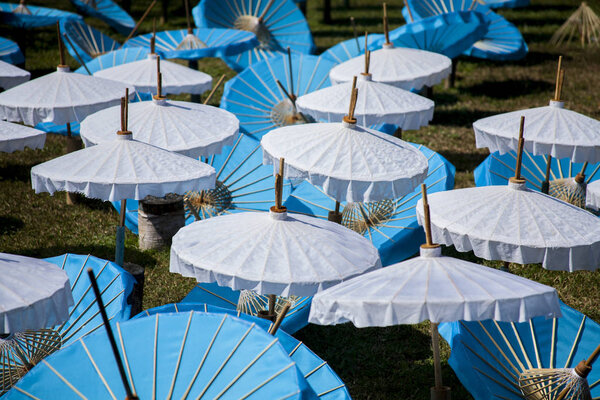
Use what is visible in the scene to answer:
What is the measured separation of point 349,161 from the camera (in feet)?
15.7

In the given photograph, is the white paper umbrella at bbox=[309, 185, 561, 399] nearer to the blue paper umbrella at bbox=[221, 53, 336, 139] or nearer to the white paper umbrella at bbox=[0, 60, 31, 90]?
the blue paper umbrella at bbox=[221, 53, 336, 139]

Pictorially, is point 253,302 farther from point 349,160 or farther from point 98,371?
point 98,371

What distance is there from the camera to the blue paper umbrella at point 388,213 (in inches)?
232

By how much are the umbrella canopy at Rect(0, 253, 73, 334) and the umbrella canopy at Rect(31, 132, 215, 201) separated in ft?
3.14

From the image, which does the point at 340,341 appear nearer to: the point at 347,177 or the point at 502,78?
the point at 347,177


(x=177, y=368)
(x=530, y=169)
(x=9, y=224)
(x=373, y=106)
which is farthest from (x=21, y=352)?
(x=530, y=169)

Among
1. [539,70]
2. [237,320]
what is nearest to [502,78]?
[539,70]

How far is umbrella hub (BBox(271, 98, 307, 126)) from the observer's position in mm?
8609

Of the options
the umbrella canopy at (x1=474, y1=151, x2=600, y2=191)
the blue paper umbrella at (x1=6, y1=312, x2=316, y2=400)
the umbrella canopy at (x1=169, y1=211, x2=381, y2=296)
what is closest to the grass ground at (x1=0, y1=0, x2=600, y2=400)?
the umbrella canopy at (x1=474, y1=151, x2=600, y2=191)

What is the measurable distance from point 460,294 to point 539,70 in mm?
11034

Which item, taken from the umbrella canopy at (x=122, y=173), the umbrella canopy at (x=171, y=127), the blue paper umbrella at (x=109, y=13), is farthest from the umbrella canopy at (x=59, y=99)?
the blue paper umbrella at (x=109, y=13)

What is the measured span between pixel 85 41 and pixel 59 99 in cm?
584

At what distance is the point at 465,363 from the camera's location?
3.72 metres

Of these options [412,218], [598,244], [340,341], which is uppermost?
[598,244]
